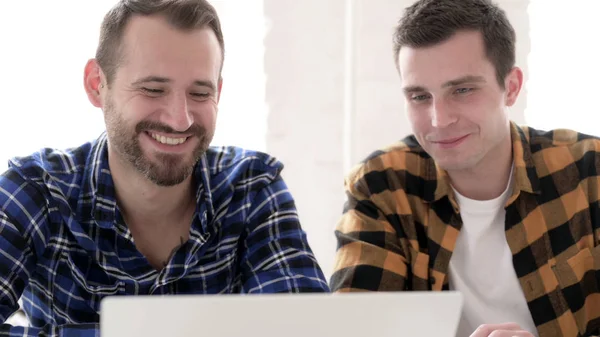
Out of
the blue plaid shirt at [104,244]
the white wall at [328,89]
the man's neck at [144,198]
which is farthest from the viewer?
the white wall at [328,89]

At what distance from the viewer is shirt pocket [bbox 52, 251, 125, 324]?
1570mm

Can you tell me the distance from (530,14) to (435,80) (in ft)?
3.26

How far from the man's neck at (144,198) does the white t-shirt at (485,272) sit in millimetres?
669

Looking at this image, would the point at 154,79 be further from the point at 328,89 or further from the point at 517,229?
the point at 328,89

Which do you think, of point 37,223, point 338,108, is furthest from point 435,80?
point 37,223

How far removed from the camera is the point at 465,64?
1.83m

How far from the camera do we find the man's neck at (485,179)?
6.26 feet

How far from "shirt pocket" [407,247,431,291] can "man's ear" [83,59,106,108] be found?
0.82 metres

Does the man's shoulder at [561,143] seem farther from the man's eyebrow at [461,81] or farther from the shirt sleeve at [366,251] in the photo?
the shirt sleeve at [366,251]

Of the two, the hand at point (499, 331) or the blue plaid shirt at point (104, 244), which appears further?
the blue plaid shirt at point (104, 244)

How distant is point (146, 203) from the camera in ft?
5.49

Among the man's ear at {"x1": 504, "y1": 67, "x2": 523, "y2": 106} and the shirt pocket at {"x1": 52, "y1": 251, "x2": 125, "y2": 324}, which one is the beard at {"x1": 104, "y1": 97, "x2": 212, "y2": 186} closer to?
the shirt pocket at {"x1": 52, "y1": 251, "x2": 125, "y2": 324}

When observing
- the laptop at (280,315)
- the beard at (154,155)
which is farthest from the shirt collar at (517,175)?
the laptop at (280,315)

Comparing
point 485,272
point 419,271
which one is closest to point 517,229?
point 485,272
